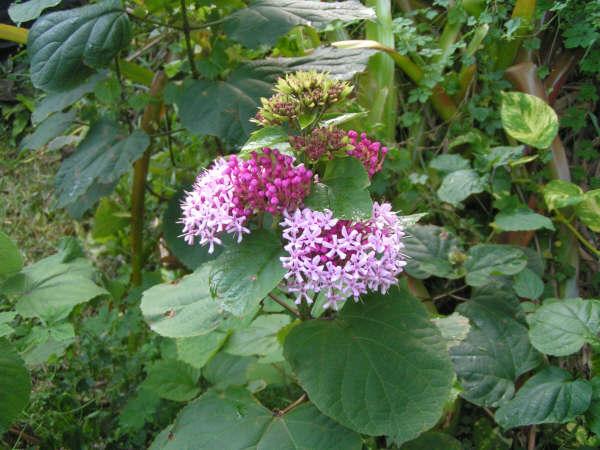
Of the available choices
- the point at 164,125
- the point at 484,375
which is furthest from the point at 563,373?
the point at 164,125

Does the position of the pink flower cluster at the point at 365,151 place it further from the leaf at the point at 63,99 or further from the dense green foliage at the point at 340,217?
the leaf at the point at 63,99

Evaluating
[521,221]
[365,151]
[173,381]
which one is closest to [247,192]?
[365,151]

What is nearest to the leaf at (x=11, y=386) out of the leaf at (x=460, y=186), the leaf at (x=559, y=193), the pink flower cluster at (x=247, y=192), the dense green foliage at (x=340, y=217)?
the dense green foliage at (x=340, y=217)

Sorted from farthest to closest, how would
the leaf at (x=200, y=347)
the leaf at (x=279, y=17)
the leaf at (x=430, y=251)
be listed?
the leaf at (x=430, y=251) < the leaf at (x=279, y=17) < the leaf at (x=200, y=347)

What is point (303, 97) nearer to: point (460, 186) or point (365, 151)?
point (365, 151)

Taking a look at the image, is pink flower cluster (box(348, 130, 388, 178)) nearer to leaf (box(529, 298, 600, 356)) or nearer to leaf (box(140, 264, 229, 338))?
leaf (box(140, 264, 229, 338))

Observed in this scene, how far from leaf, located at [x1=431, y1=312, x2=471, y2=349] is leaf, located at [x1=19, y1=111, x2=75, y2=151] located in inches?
58.2

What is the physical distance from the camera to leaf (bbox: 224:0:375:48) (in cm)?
170

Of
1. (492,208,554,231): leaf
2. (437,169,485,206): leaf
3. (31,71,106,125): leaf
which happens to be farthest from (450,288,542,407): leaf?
(31,71,106,125): leaf

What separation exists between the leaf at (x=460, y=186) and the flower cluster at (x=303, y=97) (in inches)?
36.9

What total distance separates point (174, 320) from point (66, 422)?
817mm

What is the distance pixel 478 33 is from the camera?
2.25 m

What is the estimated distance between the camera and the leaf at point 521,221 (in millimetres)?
1856

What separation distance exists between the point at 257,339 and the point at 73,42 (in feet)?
3.32
